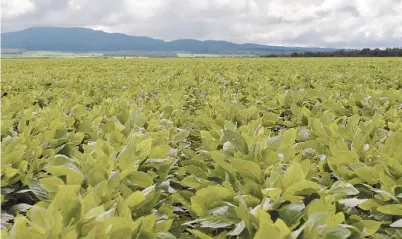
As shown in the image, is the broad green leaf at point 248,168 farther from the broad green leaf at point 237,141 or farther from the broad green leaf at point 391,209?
the broad green leaf at point 391,209

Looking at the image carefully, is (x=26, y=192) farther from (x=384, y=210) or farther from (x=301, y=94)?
(x=301, y=94)

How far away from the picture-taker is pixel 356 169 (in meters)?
1.94

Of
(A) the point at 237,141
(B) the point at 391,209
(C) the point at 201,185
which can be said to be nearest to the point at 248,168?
(C) the point at 201,185

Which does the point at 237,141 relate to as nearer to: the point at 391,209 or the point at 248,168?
the point at 248,168

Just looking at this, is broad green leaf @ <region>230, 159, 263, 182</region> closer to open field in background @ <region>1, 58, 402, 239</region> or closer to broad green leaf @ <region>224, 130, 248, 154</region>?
open field in background @ <region>1, 58, 402, 239</region>

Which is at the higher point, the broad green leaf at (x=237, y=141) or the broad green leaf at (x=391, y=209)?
the broad green leaf at (x=237, y=141)

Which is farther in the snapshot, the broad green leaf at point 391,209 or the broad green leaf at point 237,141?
the broad green leaf at point 237,141

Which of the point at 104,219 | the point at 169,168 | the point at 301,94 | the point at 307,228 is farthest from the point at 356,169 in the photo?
the point at 301,94

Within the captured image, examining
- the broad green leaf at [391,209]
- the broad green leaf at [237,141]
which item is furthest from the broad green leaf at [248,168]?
the broad green leaf at [391,209]

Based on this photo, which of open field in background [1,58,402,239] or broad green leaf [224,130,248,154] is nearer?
open field in background [1,58,402,239]

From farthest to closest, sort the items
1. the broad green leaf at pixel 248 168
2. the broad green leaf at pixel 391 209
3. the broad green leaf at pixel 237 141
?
the broad green leaf at pixel 237 141, the broad green leaf at pixel 248 168, the broad green leaf at pixel 391 209

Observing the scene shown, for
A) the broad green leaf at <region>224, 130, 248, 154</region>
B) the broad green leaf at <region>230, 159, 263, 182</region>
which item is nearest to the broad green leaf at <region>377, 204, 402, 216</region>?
the broad green leaf at <region>230, 159, 263, 182</region>

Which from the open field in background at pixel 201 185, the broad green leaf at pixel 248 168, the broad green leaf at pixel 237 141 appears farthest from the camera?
the broad green leaf at pixel 237 141

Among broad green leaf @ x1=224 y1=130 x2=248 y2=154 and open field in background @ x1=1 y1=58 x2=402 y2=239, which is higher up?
broad green leaf @ x1=224 y1=130 x2=248 y2=154
